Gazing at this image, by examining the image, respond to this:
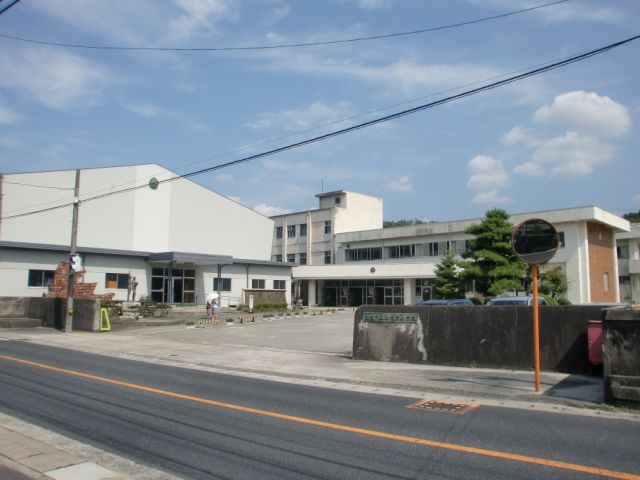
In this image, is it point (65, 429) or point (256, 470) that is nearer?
point (256, 470)

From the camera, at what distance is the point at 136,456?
6402 millimetres

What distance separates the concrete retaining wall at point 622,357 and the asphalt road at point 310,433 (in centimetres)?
108

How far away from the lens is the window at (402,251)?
56.9 m

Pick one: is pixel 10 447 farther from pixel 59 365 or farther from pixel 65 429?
pixel 59 365

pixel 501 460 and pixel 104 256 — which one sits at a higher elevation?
pixel 104 256

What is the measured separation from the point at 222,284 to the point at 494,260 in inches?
982

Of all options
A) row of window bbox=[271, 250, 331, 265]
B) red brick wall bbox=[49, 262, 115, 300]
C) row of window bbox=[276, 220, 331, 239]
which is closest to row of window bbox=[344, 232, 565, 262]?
row of window bbox=[271, 250, 331, 265]

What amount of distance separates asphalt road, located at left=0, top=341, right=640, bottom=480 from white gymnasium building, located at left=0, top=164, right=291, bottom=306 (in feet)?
88.7

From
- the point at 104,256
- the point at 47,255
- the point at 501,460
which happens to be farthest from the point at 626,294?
the point at 501,460

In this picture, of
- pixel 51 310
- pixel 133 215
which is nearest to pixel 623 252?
pixel 133 215

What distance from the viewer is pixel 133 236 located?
144 feet

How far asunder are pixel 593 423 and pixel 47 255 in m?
37.2

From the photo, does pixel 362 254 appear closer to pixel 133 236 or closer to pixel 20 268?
pixel 133 236

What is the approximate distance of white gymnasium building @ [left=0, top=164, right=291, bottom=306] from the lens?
3774cm
